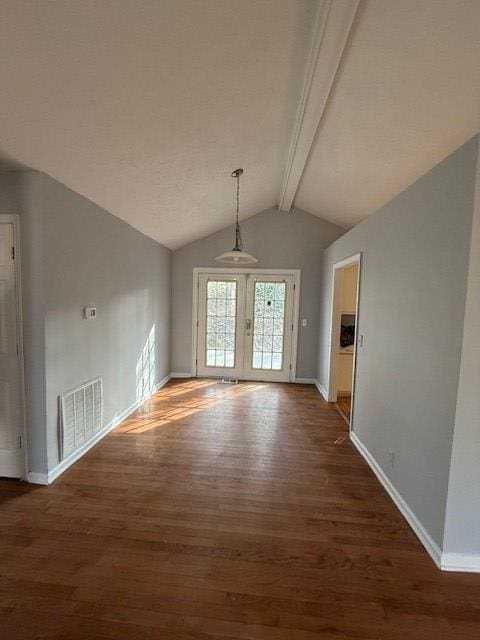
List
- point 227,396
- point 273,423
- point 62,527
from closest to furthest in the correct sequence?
point 62,527
point 273,423
point 227,396

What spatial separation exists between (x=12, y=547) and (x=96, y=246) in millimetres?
2416

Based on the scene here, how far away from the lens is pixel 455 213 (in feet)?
5.92

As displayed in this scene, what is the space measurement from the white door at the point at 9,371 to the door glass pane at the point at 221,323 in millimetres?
3643

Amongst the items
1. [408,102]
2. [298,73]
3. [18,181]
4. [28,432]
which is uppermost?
[298,73]

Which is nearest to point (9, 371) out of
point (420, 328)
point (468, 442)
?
Answer: point (420, 328)

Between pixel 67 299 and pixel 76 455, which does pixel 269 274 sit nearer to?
pixel 67 299

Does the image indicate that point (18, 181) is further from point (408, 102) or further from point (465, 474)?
point (465, 474)

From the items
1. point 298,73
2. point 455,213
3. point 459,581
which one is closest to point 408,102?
point 298,73

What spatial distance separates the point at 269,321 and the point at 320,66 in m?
4.12

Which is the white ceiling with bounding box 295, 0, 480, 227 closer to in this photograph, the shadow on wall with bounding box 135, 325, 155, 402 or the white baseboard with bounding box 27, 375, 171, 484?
the shadow on wall with bounding box 135, 325, 155, 402

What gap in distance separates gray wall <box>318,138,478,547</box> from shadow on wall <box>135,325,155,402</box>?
2874 mm

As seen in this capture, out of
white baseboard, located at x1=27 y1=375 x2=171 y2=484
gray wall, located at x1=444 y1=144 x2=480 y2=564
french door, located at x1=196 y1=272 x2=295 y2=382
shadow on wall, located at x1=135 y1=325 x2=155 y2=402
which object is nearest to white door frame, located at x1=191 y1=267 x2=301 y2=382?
french door, located at x1=196 y1=272 x2=295 y2=382

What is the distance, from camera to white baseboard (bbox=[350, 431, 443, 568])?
1906mm

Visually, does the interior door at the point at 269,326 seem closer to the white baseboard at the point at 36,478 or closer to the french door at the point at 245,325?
the french door at the point at 245,325
